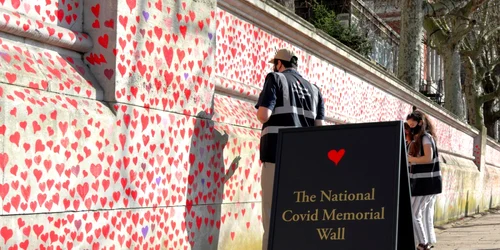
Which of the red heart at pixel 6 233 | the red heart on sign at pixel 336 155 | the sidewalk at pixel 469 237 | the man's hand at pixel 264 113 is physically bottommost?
the red heart at pixel 6 233

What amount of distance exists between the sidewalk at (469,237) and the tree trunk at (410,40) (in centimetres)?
642

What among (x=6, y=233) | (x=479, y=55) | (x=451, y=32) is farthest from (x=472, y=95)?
(x=6, y=233)

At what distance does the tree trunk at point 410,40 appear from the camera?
77.6ft

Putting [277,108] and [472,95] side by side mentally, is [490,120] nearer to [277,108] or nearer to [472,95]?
[472,95]

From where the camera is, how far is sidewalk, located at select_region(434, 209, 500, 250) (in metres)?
12.2

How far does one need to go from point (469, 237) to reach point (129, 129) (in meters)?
9.17

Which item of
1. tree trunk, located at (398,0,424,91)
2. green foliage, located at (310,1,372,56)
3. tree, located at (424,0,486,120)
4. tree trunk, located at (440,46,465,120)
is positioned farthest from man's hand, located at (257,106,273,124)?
tree trunk, located at (440,46,465,120)

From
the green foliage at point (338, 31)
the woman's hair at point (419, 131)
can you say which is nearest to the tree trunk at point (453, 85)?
the green foliage at point (338, 31)

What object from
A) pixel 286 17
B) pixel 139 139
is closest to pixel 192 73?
pixel 139 139

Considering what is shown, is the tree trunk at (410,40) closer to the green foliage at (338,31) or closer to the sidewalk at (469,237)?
the green foliage at (338,31)

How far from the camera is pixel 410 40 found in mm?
23719

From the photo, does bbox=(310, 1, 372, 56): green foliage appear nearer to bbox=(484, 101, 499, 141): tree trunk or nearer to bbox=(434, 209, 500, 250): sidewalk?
bbox=(434, 209, 500, 250): sidewalk

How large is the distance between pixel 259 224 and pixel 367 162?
2.88m

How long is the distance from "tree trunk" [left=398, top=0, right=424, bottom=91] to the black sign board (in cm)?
1827
